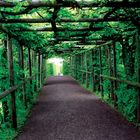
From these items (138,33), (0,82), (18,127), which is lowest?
(18,127)

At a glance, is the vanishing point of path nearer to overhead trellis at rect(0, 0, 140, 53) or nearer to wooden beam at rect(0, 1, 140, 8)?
overhead trellis at rect(0, 0, 140, 53)

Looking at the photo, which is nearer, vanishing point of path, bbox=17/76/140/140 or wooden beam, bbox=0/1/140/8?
wooden beam, bbox=0/1/140/8

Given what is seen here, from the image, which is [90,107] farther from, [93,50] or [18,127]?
[93,50]

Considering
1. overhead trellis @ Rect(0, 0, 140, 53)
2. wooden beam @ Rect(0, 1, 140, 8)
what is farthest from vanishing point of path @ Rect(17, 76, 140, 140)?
wooden beam @ Rect(0, 1, 140, 8)

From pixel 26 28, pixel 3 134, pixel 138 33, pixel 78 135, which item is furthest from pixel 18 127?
pixel 138 33

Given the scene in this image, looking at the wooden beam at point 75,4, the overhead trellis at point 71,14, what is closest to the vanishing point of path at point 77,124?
the overhead trellis at point 71,14

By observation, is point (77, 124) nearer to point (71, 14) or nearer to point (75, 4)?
point (71, 14)

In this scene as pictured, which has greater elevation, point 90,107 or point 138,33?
point 138,33

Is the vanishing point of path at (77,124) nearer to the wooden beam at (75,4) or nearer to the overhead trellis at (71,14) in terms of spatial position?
the overhead trellis at (71,14)

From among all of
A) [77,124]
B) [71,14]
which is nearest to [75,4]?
[71,14]

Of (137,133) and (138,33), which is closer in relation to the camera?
(137,133)

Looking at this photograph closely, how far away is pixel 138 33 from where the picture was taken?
985 centimetres

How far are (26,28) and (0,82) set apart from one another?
5.84ft

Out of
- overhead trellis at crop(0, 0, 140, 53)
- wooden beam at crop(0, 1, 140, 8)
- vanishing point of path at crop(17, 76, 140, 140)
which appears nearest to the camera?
wooden beam at crop(0, 1, 140, 8)
